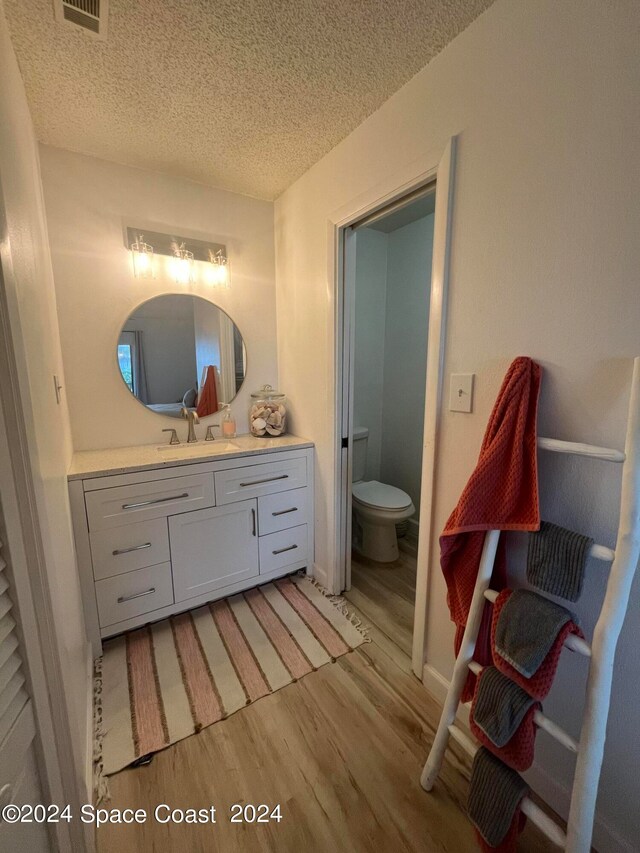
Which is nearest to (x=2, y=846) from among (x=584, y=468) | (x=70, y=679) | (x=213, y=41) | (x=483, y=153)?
(x=70, y=679)

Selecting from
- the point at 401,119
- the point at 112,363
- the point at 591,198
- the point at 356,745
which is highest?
the point at 401,119

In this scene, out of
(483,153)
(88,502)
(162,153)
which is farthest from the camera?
(162,153)

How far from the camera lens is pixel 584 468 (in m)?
0.89

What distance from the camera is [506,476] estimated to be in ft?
3.11

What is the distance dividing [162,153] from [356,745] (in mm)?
2775

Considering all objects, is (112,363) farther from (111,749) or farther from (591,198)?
(591,198)

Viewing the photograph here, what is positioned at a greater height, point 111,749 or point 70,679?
point 70,679

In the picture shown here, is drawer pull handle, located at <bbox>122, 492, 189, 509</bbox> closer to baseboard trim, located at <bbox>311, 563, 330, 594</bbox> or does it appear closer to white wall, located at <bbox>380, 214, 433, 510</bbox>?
baseboard trim, located at <bbox>311, 563, 330, 594</bbox>

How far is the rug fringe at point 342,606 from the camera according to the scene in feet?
5.66

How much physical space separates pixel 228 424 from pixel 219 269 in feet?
3.23

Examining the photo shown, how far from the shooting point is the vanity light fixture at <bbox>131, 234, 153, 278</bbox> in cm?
186

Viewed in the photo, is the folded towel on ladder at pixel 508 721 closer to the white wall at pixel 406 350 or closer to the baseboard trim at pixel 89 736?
the baseboard trim at pixel 89 736

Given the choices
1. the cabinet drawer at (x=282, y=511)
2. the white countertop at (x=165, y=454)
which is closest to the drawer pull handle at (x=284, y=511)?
the cabinet drawer at (x=282, y=511)

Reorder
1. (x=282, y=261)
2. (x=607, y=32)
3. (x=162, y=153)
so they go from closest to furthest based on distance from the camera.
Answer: (x=607, y=32), (x=162, y=153), (x=282, y=261)
